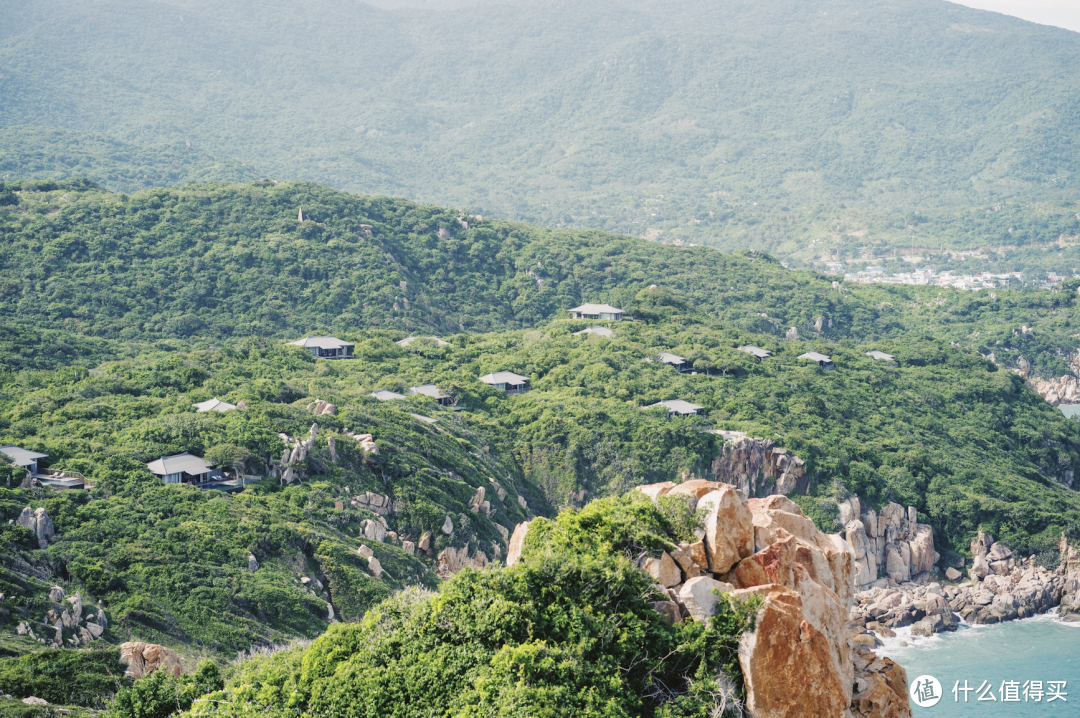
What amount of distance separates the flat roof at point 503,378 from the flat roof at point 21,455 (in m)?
28.2

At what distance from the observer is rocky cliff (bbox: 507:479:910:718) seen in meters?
17.2

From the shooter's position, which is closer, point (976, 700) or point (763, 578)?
point (763, 578)

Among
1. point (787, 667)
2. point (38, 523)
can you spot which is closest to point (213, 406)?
point (38, 523)

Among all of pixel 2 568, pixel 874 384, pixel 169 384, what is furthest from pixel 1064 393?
pixel 2 568

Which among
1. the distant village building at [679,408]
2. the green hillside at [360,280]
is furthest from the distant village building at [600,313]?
the distant village building at [679,408]

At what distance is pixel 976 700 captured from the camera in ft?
131

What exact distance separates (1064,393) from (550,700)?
282 feet

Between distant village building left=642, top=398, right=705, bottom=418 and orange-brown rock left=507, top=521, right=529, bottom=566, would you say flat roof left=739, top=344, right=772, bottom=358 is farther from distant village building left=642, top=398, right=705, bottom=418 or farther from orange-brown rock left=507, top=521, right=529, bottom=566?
orange-brown rock left=507, top=521, right=529, bottom=566

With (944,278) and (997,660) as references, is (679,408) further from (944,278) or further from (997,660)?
(944,278)

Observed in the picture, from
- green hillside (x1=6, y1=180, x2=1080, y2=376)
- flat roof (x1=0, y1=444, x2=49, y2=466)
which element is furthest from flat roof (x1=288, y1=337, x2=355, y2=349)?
flat roof (x1=0, y1=444, x2=49, y2=466)

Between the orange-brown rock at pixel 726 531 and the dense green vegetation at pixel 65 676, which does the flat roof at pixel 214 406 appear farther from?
the orange-brown rock at pixel 726 531

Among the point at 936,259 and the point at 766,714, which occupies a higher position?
the point at 766,714

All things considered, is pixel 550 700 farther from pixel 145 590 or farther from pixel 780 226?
pixel 780 226

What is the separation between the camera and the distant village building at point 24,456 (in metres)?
35.0
